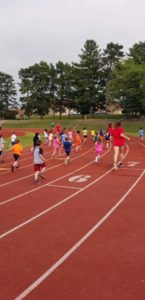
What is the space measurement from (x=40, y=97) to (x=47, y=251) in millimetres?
84137

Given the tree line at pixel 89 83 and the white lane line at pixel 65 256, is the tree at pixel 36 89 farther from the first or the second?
the white lane line at pixel 65 256

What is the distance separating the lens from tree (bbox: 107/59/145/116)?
224 ft

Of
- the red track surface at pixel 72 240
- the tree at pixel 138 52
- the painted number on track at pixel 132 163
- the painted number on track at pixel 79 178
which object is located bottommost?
the painted number on track at pixel 132 163

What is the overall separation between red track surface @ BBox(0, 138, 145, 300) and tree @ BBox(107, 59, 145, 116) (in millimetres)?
55711

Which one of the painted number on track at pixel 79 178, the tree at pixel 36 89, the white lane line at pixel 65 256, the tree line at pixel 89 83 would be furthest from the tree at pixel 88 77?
the white lane line at pixel 65 256

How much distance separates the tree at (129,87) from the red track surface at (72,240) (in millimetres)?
55711

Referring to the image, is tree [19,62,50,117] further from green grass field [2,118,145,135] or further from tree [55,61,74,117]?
green grass field [2,118,145,135]

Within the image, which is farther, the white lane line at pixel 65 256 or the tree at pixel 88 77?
the tree at pixel 88 77

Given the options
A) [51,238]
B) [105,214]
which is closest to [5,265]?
[51,238]

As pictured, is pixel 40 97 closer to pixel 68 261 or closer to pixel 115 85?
pixel 115 85

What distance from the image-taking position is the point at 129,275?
5941 mm

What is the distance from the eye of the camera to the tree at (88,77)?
268 feet

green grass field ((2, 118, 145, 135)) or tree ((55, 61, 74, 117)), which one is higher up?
tree ((55, 61, 74, 117))

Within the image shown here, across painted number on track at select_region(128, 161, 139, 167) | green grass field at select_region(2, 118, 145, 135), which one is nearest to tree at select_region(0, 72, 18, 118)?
green grass field at select_region(2, 118, 145, 135)
